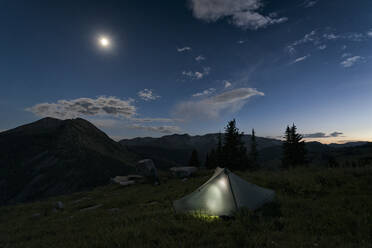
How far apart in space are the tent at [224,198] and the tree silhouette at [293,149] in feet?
112

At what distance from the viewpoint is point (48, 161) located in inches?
5108

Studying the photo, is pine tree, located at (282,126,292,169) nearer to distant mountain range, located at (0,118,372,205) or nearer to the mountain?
distant mountain range, located at (0,118,372,205)

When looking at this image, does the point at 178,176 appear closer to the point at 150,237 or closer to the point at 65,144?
the point at 150,237

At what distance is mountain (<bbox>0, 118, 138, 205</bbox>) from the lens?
340 feet

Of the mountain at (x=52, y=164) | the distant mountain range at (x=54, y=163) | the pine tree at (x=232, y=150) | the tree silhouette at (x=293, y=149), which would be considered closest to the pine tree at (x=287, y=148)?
the tree silhouette at (x=293, y=149)

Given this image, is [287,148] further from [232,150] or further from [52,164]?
[52,164]

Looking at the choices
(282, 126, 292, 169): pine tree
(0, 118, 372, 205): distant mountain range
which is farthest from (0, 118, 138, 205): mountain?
(282, 126, 292, 169): pine tree

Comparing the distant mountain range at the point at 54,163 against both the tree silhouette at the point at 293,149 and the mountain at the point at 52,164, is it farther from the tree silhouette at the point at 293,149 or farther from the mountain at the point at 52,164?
Result: the tree silhouette at the point at 293,149

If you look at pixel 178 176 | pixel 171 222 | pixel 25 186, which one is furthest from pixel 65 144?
pixel 171 222

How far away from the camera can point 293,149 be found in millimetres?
35719

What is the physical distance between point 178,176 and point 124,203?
893 centimetres

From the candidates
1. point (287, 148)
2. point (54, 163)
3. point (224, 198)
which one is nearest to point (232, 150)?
point (287, 148)

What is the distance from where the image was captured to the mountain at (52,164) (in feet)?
340

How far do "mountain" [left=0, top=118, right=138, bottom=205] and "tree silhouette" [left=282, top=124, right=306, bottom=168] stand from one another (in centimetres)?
11506
